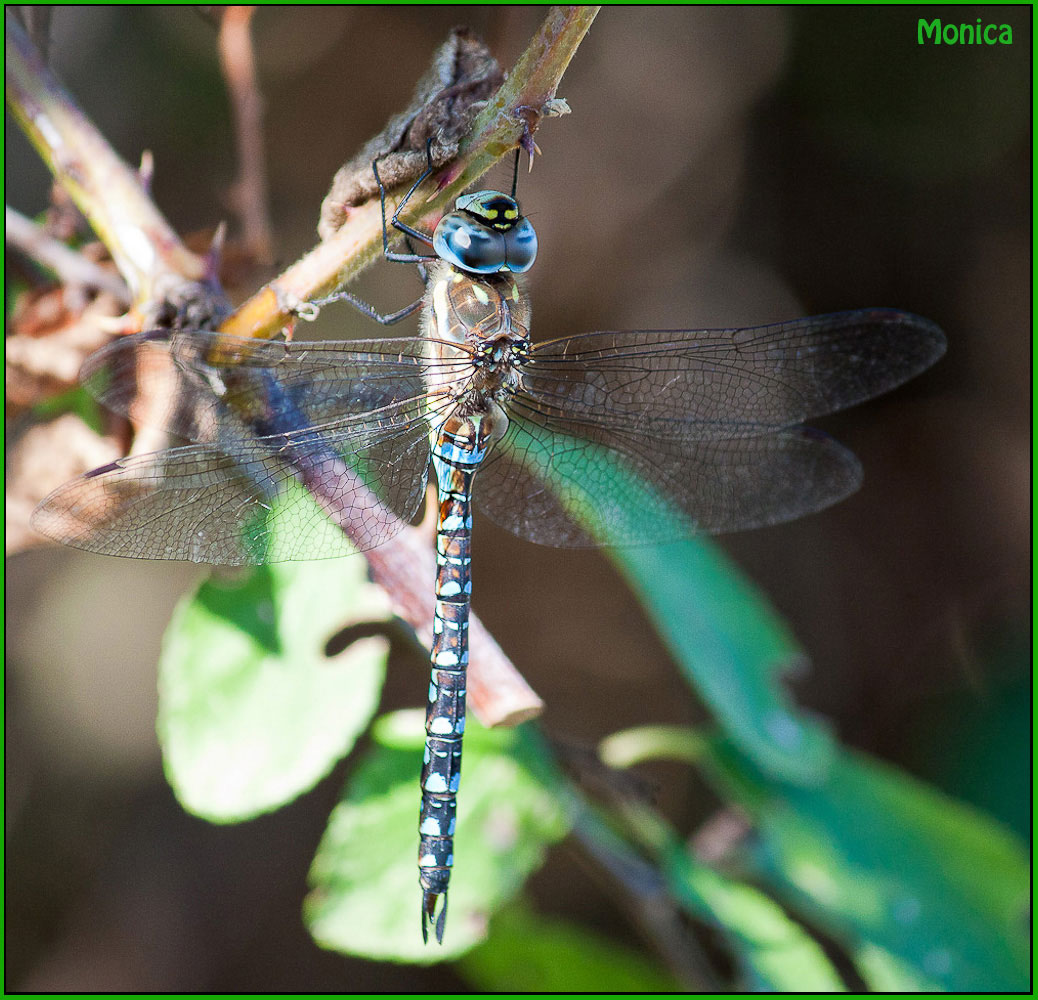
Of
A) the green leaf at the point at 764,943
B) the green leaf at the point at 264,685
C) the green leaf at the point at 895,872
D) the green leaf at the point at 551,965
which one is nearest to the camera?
the green leaf at the point at 264,685

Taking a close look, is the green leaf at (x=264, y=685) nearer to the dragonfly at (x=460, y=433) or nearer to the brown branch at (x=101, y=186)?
the dragonfly at (x=460, y=433)

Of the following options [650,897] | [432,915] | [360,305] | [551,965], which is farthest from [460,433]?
[551,965]

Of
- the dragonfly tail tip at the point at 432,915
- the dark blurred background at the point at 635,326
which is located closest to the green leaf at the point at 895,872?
the dark blurred background at the point at 635,326

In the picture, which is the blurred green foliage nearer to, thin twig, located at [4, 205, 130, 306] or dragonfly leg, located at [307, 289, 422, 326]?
dragonfly leg, located at [307, 289, 422, 326]

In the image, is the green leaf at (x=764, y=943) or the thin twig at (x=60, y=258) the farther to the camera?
the green leaf at (x=764, y=943)

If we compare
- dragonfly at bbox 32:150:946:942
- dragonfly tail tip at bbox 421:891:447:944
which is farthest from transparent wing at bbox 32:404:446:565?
dragonfly tail tip at bbox 421:891:447:944

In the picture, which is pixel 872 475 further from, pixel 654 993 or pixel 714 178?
pixel 654 993

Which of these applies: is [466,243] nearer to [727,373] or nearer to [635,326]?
[727,373]
